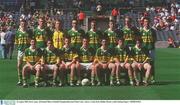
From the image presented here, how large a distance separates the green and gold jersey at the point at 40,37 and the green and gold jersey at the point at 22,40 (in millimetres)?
274

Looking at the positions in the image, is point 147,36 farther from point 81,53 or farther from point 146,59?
point 81,53

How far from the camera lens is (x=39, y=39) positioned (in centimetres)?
1878

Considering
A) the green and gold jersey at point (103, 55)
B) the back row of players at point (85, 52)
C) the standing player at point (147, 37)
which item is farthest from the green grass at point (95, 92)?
the standing player at point (147, 37)

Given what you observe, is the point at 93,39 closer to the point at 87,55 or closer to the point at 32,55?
the point at 87,55

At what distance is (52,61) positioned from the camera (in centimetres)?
1839

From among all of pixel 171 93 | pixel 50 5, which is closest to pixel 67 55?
pixel 171 93

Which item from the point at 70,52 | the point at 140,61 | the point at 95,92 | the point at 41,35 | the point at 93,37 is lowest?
the point at 95,92

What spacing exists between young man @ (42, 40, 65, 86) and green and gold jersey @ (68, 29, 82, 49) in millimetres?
728

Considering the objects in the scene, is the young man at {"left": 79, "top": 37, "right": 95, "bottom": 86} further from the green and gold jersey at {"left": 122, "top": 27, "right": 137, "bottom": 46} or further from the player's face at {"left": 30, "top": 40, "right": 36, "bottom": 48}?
the player's face at {"left": 30, "top": 40, "right": 36, "bottom": 48}

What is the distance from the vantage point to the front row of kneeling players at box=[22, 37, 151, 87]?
18141 mm

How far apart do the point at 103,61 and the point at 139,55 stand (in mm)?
1059

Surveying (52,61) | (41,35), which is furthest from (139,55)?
(41,35)

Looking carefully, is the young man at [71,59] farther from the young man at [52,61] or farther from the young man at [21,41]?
the young man at [21,41]

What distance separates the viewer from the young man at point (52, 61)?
59.5 feet
